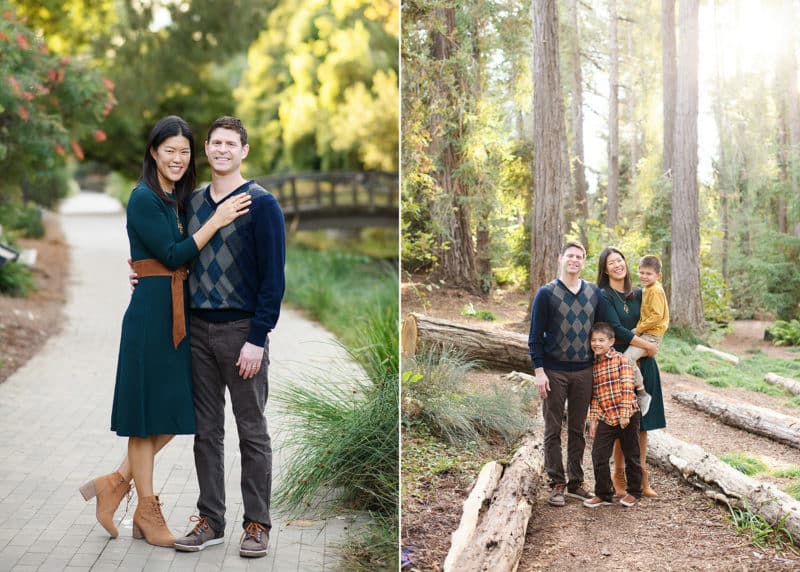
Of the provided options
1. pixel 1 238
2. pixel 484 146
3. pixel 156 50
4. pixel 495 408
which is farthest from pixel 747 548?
pixel 156 50

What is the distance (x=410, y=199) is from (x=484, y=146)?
34 centimetres

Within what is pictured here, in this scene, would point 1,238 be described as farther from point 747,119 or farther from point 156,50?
point 747,119

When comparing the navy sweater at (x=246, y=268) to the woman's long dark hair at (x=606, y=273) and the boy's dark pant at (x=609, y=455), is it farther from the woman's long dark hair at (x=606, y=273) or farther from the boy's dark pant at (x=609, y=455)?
the boy's dark pant at (x=609, y=455)

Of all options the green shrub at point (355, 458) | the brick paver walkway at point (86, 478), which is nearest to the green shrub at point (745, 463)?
the green shrub at point (355, 458)

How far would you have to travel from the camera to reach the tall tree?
11.2ft

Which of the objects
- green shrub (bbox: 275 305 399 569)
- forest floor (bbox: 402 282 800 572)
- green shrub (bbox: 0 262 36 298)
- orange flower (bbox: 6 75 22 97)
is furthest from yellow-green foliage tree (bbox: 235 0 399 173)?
forest floor (bbox: 402 282 800 572)

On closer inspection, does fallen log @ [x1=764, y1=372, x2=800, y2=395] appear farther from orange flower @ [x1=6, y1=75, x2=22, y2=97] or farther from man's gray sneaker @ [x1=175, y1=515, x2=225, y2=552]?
orange flower @ [x1=6, y1=75, x2=22, y2=97]

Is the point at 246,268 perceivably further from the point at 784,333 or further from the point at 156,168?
the point at 784,333

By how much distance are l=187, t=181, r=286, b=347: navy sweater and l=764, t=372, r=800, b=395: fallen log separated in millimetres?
1825

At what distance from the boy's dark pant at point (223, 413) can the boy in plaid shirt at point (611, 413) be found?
131cm

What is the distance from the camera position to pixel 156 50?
62.1ft

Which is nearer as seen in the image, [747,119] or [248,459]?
[747,119]

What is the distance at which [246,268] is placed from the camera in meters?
3.62

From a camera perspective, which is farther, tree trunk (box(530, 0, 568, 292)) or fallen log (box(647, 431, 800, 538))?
tree trunk (box(530, 0, 568, 292))
